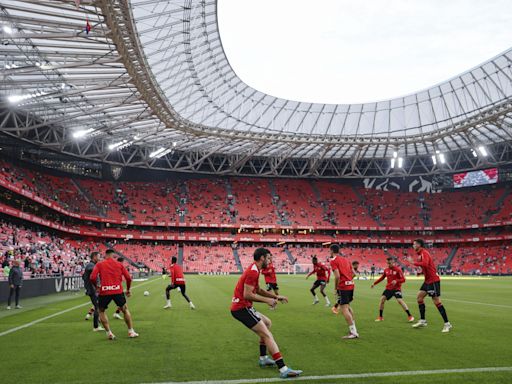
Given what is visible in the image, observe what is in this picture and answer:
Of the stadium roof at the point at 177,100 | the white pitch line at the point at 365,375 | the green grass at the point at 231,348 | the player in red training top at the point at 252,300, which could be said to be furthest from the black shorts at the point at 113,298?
the stadium roof at the point at 177,100

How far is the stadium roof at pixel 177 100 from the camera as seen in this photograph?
1062 inches

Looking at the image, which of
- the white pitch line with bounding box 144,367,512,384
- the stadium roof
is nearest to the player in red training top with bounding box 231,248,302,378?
the white pitch line with bounding box 144,367,512,384

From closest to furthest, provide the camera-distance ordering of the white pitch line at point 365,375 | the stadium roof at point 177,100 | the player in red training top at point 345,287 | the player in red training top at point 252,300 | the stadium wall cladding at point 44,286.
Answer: the white pitch line at point 365,375, the player in red training top at point 252,300, the player in red training top at point 345,287, the stadium wall cladding at point 44,286, the stadium roof at point 177,100

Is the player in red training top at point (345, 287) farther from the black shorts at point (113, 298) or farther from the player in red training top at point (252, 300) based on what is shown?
the black shorts at point (113, 298)

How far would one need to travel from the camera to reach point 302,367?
7680mm

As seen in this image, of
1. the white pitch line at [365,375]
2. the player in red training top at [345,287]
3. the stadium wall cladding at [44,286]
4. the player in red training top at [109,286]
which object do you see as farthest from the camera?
the stadium wall cladding at [44,286]

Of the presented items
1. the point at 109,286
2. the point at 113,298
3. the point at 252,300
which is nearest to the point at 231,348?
the point at 252,300

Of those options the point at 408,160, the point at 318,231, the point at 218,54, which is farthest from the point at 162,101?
the point at 408,160

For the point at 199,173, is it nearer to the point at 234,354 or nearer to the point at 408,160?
the point at 408,160

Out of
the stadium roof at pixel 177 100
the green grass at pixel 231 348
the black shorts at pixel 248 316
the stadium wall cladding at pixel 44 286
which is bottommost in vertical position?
the green grass at pixel 231 348

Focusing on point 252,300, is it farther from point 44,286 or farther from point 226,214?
point 226,214

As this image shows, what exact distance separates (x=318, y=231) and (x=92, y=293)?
65.5 m

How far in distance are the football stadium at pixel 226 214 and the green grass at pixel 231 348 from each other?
0.27 ft

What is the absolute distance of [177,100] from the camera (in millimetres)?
43688
